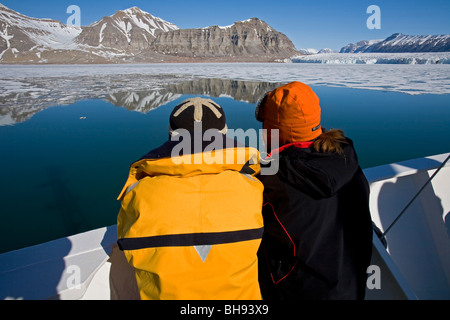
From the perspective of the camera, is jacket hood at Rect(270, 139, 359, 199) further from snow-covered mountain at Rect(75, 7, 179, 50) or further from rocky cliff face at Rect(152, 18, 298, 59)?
snow-covered mountain at Rect(75, 7, 179, 50)

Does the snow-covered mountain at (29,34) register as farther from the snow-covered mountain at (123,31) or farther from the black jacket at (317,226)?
the black jacket at (317,226)

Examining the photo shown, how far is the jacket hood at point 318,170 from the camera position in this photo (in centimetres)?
92

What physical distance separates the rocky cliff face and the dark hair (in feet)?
421

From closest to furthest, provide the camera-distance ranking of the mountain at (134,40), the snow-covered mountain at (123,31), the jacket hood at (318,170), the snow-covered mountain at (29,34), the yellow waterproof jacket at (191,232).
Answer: the yellow waterproof jacket at (191,232)
the jacket hood at (318,170)
the snow-covered mountain at (29,34)
the mountain at (134,40)
the snow-covered mountain at (123,31)

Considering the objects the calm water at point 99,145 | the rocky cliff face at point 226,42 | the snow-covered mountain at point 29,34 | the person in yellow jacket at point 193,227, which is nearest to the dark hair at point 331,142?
the person in yellow jacket at point 193,227

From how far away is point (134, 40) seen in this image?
151 meters

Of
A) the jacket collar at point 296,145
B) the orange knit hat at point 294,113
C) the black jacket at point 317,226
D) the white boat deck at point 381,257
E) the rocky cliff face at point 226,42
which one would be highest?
the rocky cliff face at point 226,42

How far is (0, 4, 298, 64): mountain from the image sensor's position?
110500 millimetres

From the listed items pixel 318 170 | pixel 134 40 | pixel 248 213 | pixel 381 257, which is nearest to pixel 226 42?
pixel 134 40

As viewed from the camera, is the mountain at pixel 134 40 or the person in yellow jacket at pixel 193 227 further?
the mountain at pixel 134 40

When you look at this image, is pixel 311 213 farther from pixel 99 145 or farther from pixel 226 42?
pixel 226 42

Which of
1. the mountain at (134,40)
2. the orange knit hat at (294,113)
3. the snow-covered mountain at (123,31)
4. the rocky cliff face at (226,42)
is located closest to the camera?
the orange knit hat at (294,113)

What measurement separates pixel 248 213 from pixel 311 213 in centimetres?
32

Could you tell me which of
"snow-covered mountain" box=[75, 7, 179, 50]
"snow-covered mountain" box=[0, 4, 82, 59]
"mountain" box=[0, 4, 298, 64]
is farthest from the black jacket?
"snow-covered mountain" box=[75, 7, 179, 50]
